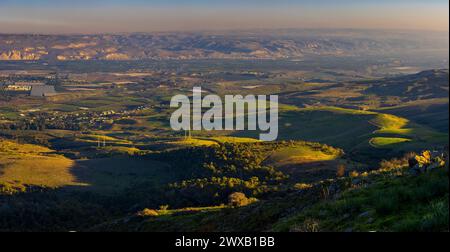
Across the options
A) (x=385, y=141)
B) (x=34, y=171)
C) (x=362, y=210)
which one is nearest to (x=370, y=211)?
(x=362, y=210)

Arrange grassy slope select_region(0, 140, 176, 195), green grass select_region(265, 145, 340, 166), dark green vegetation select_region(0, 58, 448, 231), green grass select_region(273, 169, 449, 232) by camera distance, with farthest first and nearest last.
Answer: green grass select_region(265, 145, 340, 166), grassy slope select_region(0, 140, 176, 195), dark green vegetation select_region(0, 58, 448, 231), green grass select_region(273, 169, 449, 232)

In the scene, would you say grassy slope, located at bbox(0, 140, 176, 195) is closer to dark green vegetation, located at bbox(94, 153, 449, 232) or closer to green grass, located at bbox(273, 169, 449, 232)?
dark green vegetation, located at bbox(94, 153, 449, 232)

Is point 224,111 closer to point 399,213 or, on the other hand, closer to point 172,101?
point 172,101

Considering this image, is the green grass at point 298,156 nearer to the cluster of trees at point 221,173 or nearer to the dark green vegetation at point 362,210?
the cluster of trees at point 221,173

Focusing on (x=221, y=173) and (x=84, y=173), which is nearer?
(x=221, y=173)

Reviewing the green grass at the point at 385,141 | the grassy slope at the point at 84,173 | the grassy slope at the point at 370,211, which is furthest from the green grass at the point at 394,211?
the green grass at the point at 385,141

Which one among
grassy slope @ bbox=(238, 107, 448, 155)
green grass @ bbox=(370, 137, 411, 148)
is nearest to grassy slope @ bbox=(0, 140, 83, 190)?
grassy slope @ bbox=(238, 107, 448, 155)

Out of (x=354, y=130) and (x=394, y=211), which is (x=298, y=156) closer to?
(x=354, y=130)
